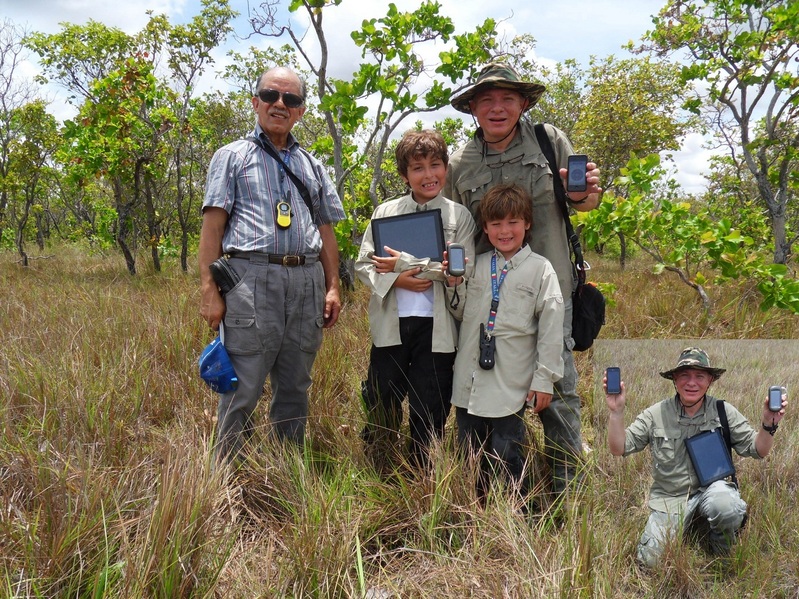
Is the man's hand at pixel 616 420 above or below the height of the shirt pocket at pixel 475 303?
below

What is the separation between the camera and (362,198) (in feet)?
24.3

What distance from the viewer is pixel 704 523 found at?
238 centimetres

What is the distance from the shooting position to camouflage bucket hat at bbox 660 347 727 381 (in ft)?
7.63

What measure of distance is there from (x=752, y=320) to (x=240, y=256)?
407cm

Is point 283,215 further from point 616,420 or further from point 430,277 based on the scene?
point 616,420

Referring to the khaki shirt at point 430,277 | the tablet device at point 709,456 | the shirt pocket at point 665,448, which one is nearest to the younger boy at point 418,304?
the khaki shirt at point 430,277

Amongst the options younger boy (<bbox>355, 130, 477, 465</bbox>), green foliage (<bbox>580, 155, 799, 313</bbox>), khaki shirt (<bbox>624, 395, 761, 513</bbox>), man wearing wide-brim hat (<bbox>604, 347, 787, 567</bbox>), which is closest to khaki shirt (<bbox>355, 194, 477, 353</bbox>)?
younger boy (<bbox>355, 130, 477, 465</bbox>)

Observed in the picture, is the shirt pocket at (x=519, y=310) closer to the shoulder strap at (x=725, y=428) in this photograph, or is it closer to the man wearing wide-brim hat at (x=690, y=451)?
the man wearing wide-brim hat at (x=690, y=451)

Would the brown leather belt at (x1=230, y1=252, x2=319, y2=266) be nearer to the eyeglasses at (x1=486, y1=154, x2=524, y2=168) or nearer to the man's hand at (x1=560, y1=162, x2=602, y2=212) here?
the eyeglasses at (x1=486, y1=154, x2=524, y2=168)

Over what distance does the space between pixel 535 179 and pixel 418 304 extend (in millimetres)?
848

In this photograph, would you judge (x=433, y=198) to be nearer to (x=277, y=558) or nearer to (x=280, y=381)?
(x=280, y=381)

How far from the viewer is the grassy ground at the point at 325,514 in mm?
1995

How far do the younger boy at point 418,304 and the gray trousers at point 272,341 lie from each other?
0.35 m

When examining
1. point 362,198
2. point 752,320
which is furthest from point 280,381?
point 362,198
